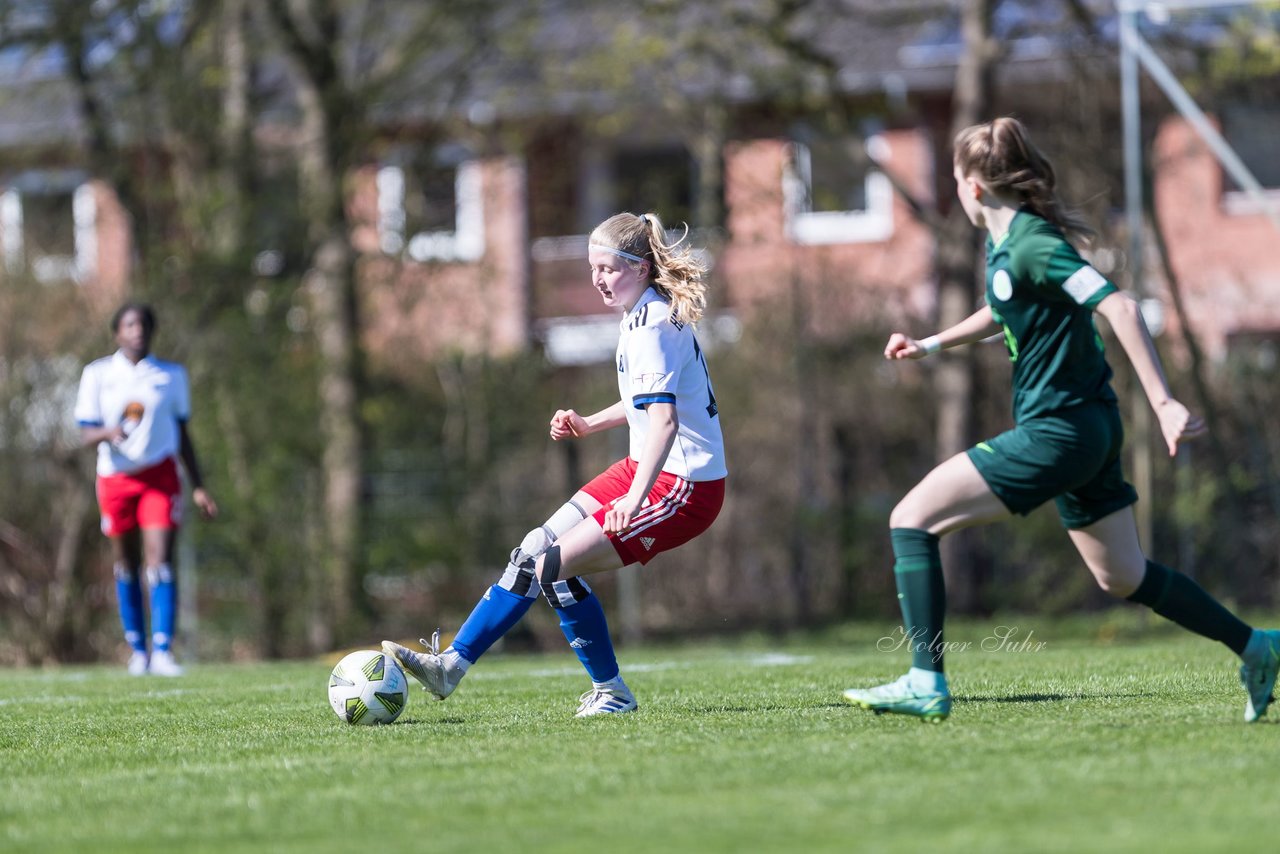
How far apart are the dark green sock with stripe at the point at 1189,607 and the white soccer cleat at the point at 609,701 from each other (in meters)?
1.92

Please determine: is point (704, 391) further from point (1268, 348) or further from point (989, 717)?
point (1268, 348)

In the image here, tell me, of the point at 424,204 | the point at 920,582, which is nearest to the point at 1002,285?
the point at 920,582

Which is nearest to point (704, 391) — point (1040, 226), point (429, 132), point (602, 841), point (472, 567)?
point (1040, 226)

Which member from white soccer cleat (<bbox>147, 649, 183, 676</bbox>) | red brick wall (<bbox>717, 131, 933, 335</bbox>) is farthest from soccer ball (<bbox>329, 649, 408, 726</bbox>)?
red brick wall (<bbox>717, 131, 933, 335</bbox>)

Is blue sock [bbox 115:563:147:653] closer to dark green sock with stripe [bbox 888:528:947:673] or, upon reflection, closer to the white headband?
the white headband

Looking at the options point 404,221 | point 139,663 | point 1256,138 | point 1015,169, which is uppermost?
point 1256,138

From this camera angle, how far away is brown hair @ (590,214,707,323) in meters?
6.10

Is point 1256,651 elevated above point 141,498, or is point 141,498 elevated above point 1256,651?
point 141,498

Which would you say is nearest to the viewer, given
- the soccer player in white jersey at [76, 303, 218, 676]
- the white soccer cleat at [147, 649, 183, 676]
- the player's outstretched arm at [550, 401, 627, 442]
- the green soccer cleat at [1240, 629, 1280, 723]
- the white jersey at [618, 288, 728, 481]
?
the green soccer cleat at [1240, 629, 1280, 723]

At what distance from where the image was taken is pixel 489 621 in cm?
619

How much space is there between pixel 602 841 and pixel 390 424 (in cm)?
1262

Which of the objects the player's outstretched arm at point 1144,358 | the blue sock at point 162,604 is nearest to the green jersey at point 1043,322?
the player's outstretched arm at point 1144,358

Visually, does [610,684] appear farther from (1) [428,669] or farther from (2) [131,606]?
(2) [131,606]

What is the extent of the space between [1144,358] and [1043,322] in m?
0.40
